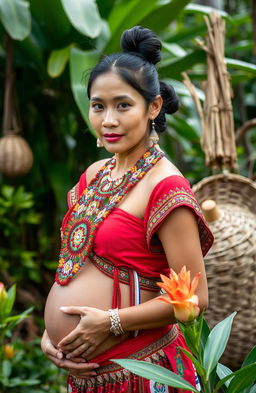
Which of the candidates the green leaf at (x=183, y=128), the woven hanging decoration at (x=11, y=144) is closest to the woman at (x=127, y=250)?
the woven hanging decoration at (x=11, y=144)

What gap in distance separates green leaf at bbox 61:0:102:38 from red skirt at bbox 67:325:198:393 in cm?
167

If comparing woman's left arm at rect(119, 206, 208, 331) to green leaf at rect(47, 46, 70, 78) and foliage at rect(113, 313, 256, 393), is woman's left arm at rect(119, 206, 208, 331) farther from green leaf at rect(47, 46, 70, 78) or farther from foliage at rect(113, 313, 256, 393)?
green leaf at rect(47, 46, 70, 78)

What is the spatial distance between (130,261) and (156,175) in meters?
0.22

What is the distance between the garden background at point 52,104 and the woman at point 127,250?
1251mm

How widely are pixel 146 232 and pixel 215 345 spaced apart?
306mm

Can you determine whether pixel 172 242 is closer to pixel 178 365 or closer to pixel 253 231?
pixel 178 365

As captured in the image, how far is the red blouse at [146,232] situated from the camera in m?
1.56

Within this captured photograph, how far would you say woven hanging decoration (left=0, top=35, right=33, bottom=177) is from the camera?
3.28 metres

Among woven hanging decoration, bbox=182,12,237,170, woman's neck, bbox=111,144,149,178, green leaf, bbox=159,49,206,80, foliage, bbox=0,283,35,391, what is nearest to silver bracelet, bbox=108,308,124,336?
woman's neck, bbox=111,144,149,178

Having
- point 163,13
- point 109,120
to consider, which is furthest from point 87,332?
point 163,13

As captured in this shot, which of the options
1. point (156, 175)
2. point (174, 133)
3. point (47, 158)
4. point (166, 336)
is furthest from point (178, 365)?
point (174, 133)

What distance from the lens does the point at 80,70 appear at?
10.3 feet

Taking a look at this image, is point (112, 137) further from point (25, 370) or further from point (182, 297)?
point (25, 370)

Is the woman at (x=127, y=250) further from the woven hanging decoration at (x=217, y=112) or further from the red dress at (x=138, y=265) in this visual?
the woven hanging decoration at (x=217, y=112)
